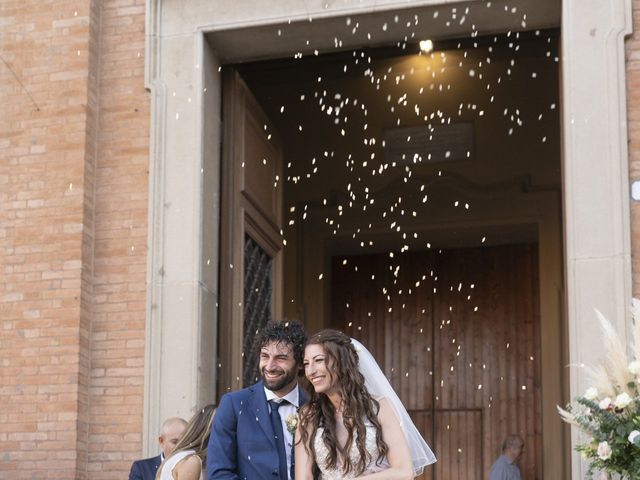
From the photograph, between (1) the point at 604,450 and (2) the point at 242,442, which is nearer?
(2) the point at 242,442

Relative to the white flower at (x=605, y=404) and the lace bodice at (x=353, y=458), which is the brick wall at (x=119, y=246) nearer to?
the lace bodice at (x=353, y=458)

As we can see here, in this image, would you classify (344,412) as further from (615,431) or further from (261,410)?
(615,431)

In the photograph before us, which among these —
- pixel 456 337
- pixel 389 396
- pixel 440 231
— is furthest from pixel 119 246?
pixel 456 337

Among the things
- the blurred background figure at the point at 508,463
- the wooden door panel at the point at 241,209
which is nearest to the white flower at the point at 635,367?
the wooden door panel at the point at 241,209

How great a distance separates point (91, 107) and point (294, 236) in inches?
211

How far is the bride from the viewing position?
559cm

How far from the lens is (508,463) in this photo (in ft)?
39.8

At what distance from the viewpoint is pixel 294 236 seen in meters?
14.5

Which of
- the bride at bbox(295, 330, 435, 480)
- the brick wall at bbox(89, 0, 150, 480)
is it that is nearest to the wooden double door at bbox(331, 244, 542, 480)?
the brick wall at bbox(89, 0, 150, 480)

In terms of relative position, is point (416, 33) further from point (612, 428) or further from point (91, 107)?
point (612, 428)

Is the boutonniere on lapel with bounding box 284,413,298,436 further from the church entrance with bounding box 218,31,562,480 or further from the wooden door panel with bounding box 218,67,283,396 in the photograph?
the church entrance with bounding box 218,31,562,480

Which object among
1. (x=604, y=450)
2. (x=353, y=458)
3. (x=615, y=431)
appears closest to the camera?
(x=353, y=458)

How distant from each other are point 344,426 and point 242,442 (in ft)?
2.03

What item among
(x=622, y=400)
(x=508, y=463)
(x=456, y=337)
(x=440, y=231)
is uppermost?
(x=440, y=231)
